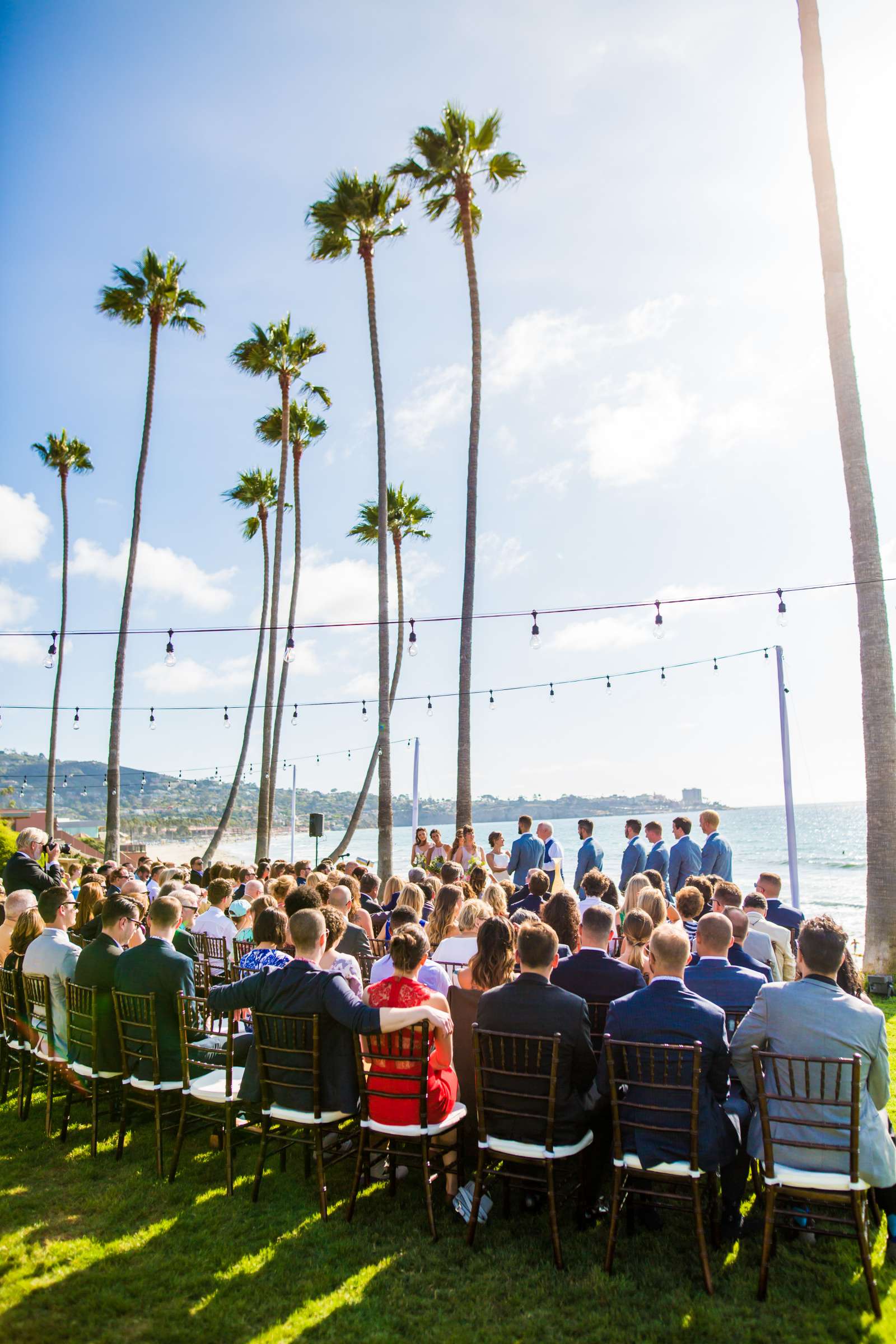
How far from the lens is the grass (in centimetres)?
303

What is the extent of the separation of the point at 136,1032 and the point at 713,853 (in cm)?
Result: 695

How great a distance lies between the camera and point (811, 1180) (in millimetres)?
3141

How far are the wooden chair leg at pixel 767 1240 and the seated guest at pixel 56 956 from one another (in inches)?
165

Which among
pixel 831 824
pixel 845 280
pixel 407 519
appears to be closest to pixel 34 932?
pixel 845 280

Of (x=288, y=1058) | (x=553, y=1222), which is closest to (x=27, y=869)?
(x=288, y=1058)

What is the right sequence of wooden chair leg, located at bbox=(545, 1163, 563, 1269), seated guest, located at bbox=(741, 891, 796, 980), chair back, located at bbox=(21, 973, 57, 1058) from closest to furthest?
wooden chair leg, located at bbox=(545, 1163, 563, 1269) → chair back, located at bbox=(21, 973, 57, 1058) → seated guest, located at bbox=(741, 891, 796, 980)

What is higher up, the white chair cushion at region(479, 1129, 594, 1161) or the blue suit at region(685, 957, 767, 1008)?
the blue suit at region(685, 957, 767, 1008)

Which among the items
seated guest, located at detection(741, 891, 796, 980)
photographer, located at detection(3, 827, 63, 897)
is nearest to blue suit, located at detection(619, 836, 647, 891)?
seated guest, located at detection(741, 891, 796, 980)

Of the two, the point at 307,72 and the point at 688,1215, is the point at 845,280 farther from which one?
the point at 688,1215

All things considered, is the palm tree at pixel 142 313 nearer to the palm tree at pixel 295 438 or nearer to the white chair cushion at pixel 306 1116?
the palm tree at pixel 295 438

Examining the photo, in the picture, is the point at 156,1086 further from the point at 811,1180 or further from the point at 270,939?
the point at 811,1180

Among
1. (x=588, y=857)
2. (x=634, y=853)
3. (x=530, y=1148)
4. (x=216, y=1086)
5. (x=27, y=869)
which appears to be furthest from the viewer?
(x=588, y=857)

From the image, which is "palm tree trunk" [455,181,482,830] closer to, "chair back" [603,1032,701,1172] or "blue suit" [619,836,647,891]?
"blue suit" [619,836,647,891]

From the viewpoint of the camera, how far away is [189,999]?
182 inches
